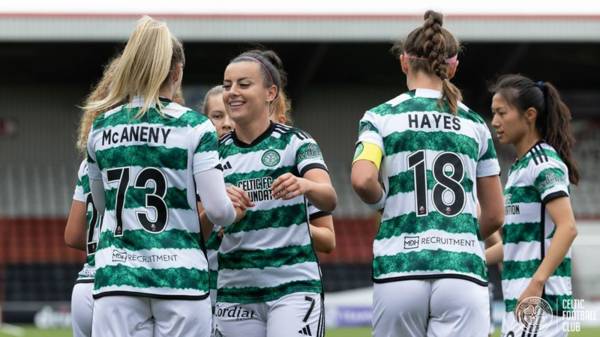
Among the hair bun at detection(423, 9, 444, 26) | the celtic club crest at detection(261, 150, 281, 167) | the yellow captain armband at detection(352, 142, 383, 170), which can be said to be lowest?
the yellow captain armband at detection(352, 142, 383, 170)

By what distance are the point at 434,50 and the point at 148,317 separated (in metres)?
A: 1.59

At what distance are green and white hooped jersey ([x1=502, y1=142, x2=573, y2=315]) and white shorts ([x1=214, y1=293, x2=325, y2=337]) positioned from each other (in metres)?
1.04

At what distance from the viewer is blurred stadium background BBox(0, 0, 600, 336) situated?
21.7 m

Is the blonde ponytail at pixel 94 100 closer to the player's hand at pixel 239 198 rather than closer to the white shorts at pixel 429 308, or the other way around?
the player's hand at pixel 239 198

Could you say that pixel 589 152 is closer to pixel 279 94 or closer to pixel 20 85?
pixel 20 85

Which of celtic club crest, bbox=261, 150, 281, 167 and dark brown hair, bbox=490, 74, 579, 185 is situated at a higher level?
dark brown hair, bbox=490, 74, 579, 185

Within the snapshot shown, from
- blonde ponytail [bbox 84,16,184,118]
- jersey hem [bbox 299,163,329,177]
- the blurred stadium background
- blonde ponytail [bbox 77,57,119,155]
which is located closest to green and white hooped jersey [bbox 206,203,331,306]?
jersey hem [bbox 299,163,329,177]

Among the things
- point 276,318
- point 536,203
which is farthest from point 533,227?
point 276,318

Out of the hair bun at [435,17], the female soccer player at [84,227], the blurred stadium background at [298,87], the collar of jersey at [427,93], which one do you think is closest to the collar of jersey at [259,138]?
the female soccer player at [84,227]

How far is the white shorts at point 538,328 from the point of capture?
18.4ft

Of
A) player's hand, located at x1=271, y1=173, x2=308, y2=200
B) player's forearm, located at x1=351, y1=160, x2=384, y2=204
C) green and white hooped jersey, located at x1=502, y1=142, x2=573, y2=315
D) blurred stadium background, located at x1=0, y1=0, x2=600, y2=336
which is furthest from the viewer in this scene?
blurred stadium background, located at x1=0, y1=0, x2=600, y2=336

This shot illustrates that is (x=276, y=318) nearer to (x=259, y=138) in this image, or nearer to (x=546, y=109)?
(x=259, y=138)

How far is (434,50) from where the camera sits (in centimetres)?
494

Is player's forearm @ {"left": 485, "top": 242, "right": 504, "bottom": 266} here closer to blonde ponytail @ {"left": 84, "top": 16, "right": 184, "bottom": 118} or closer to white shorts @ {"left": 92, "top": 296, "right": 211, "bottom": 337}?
white shorts @ {"left": 92, "top": 296, "right": 211, "bottom": 337}
